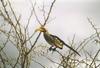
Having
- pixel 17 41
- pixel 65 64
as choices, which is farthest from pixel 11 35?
pixel 65 64

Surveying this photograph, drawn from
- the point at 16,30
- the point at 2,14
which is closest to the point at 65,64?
the point at 16,30

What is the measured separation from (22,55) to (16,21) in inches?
27.1

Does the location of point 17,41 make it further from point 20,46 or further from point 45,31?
point 45,31

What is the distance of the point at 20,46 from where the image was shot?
536cm

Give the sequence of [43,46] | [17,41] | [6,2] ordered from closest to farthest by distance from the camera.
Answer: [6,2], [17,41], [43,46]

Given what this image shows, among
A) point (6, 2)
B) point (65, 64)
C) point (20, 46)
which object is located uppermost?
point (6, 2)

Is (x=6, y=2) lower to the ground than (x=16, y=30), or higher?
higher

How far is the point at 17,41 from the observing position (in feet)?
17.8

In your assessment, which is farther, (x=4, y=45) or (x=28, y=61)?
(x=4, y=45)

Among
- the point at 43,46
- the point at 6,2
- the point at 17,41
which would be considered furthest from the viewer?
the point at 43,46

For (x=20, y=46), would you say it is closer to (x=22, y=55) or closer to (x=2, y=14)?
(x=22, y=55)

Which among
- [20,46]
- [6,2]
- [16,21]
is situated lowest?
[20,46]

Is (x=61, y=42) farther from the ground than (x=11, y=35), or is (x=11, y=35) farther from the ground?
(x=11, y=35)

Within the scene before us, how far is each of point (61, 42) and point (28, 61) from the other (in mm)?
1433
